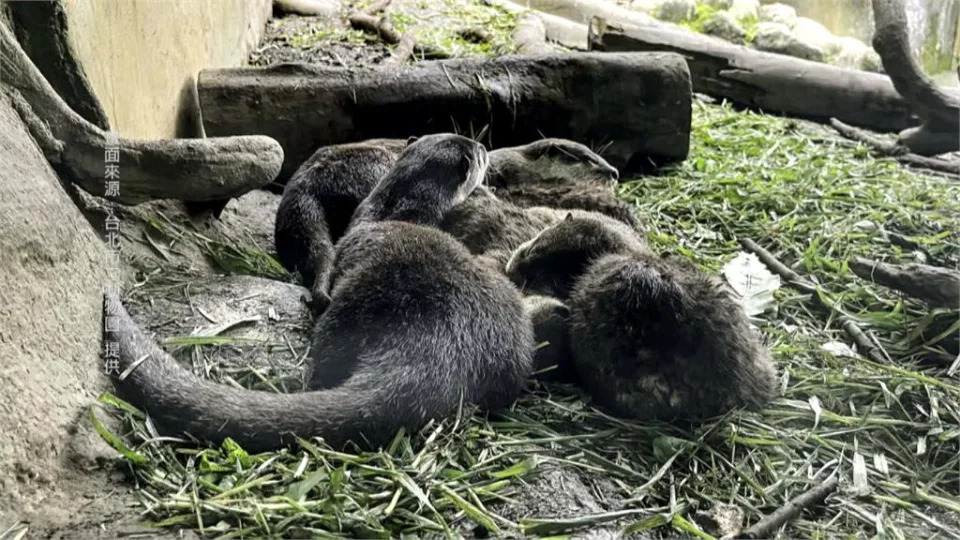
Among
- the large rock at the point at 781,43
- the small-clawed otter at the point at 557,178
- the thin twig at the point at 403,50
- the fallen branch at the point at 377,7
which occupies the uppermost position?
the fallen branch at the point at 377,7

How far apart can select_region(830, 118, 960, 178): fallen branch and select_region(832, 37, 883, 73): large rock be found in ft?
1.32

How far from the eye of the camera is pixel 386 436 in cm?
211

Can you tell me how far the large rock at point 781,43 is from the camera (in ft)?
17.5

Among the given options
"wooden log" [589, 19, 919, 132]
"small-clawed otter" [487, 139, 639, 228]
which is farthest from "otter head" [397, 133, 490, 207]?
"wooden log" [589, 19, 919, 132]

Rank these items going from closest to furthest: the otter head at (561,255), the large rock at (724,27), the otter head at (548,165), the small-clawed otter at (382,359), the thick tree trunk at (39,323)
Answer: the thick tree trunk at (39,323) < the small-clawed otter at (382,359) < the otter head at (561,255) < the otter head at (548,165) < the large rock at (724,27)

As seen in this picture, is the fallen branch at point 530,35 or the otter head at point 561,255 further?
the fallen branch at point 530,35

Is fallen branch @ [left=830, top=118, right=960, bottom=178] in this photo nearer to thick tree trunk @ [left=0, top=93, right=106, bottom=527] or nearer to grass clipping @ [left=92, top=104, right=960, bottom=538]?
grass clipping @ [left=92, top=104, right=960, bottom=538]

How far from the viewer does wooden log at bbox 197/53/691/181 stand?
4207mm

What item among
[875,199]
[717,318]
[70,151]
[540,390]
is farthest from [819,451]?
[875,199]

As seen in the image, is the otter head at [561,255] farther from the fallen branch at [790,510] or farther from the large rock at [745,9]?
the large rock at [745,9]

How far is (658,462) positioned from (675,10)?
493cm

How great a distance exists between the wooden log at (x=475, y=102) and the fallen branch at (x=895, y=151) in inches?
58.2

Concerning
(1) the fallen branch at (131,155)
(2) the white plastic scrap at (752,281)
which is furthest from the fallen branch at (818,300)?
(1) the fallen branch at (131,155)

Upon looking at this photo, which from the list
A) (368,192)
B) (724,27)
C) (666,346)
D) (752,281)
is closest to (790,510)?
(666,346)
